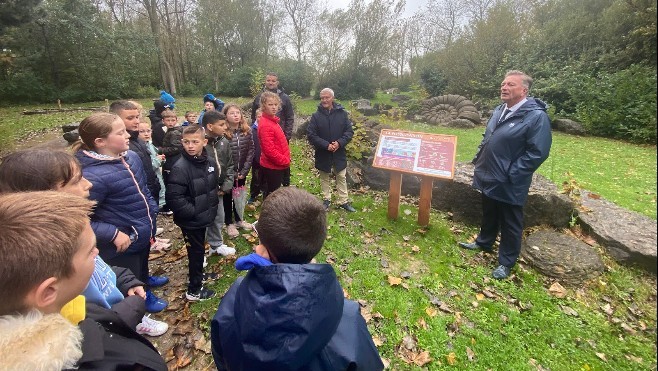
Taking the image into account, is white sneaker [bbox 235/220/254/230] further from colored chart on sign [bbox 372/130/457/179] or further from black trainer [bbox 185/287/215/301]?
colored chart on sign [bbox 372/130/457/179]

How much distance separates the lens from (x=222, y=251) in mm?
4305

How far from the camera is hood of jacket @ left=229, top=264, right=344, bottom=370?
1339mm

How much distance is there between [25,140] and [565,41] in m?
23.0

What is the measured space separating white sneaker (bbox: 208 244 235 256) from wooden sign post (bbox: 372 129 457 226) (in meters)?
2.60

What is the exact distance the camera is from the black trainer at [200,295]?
352 centimetres

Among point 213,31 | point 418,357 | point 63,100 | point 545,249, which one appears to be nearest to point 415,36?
point 213,31

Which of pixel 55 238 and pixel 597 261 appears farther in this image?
pixel 597 261

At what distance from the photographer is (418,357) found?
Answer: 9.70 ft

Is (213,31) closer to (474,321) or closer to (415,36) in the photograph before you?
(415,36)

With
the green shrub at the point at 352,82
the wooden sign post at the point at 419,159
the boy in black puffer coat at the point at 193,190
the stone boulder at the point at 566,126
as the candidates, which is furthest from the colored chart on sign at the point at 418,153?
the green shrub at the point at 352,82

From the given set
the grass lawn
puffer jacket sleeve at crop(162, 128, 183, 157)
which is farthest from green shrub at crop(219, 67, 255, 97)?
the grass lawn

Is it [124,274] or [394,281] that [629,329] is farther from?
[124,274]

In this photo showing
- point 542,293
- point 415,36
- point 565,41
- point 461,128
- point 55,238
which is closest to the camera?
point 55,238

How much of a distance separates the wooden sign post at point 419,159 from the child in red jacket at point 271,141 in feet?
5.12
